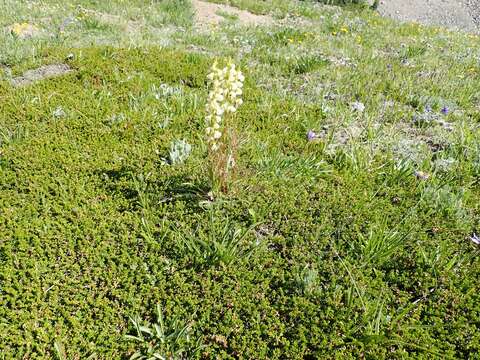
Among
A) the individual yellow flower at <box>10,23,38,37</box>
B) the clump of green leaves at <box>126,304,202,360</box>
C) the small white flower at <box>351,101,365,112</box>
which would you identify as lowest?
the clump of green leaves at <box>126,304,202,360</box>

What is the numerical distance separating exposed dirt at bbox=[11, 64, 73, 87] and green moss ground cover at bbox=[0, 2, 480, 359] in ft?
1.06

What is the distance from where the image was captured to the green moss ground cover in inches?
137

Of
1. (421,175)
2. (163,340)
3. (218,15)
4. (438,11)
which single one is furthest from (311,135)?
(438,11)

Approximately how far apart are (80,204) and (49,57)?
523 centimetres

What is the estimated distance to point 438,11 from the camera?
3275cm

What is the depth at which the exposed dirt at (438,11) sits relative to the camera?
30.8 metres

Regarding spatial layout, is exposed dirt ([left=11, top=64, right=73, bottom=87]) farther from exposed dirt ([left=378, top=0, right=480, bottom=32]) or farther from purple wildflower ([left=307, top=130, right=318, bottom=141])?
exposed dirt ([left=378, top=0, right=480, bottom=32])

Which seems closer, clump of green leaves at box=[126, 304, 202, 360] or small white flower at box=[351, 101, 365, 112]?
clump of green leaves at box=[126, 304, 202, 360]

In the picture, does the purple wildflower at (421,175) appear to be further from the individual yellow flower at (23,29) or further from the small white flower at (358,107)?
the individual yellow flower at (23,29)

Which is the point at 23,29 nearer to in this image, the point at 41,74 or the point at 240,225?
the point at 41,74

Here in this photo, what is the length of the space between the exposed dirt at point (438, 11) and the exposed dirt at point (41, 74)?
92.8 ft

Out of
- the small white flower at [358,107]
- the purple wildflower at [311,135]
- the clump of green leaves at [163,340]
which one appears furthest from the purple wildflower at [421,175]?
the clump of green leaves at [163,340]

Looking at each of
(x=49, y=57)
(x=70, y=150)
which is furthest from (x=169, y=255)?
(x=49, y=57)

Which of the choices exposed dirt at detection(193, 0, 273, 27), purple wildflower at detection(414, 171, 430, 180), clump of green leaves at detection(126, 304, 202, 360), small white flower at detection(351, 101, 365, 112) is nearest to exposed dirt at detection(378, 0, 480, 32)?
exposed dirt at detection(193, 0, 273, 27)
